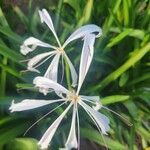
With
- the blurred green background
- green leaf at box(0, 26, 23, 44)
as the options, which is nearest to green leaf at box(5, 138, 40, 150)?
the blurred green background

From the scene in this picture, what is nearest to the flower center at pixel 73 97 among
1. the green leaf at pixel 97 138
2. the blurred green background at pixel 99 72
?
the blurred green background at pixel 99 72

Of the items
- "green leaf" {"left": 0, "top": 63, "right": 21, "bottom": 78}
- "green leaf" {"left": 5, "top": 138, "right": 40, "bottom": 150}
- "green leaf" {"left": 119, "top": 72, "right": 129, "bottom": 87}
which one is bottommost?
"green leaf" {"left": 5, "top": 138, "right": 40, "bottom": 150}

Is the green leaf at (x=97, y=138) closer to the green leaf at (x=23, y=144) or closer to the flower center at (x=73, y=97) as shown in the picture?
the green leaf at (x=23, y=144)

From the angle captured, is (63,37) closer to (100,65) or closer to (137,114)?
(100,65)

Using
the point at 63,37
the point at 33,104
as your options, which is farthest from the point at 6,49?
the point at 33,104

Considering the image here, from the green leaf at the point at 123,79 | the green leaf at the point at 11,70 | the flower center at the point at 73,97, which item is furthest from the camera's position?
the green leaf at the point at 123,79

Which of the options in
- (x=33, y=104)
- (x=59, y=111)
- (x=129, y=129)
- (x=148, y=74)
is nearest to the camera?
(x=33, y=104)

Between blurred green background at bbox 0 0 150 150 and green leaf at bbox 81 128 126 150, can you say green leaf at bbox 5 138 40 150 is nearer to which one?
blurred green background at bbox 0 0 150 150

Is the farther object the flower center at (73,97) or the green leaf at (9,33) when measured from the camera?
the green leaf at (9,33)

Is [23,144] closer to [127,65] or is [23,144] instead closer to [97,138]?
[97,138]
